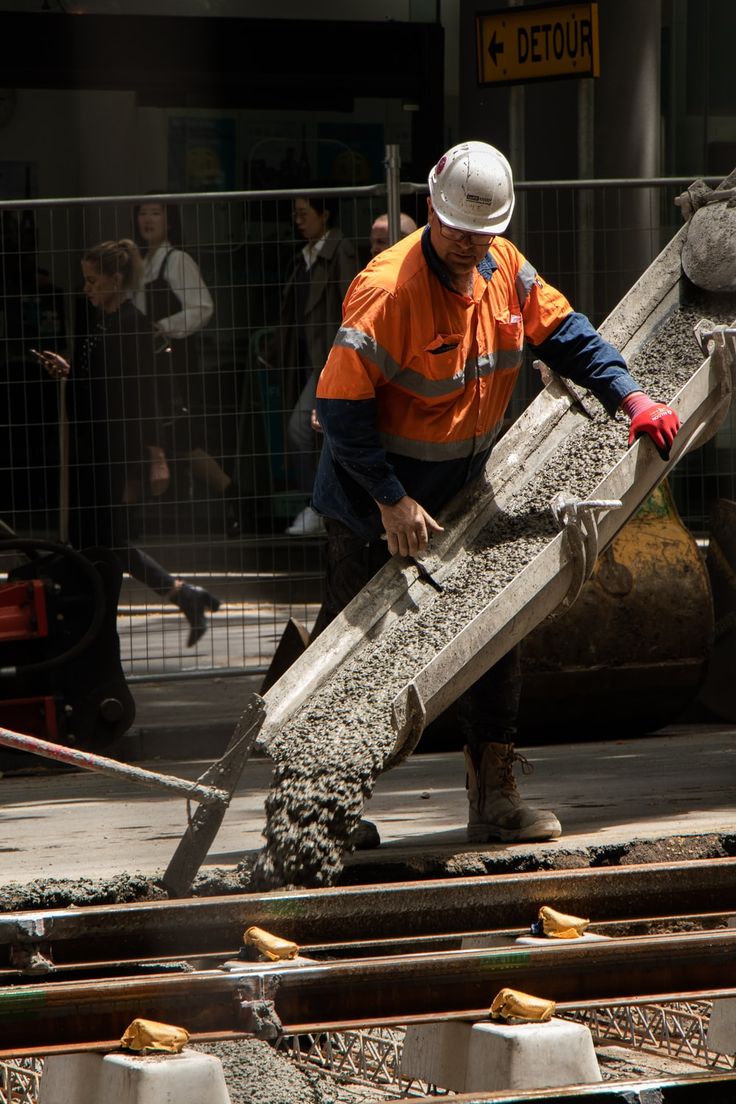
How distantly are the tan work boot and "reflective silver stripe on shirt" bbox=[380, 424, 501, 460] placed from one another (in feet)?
3.43

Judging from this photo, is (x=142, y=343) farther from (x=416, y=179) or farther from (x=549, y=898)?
(x=549, y=898)

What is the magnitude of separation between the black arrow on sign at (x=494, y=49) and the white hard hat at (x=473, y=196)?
413 centimetres

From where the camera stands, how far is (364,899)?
15.2ft

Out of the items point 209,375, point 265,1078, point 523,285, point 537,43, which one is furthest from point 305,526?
point 265,1078

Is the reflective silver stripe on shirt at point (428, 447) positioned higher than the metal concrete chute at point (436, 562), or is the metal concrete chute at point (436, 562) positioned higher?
the reflective silver stripe on shirt at point (428, 447)

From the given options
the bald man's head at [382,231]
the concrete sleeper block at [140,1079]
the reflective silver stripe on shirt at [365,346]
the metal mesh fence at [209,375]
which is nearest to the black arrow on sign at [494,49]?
the metal mesh fence at [209,375]

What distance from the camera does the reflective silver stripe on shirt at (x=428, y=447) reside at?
536 cm

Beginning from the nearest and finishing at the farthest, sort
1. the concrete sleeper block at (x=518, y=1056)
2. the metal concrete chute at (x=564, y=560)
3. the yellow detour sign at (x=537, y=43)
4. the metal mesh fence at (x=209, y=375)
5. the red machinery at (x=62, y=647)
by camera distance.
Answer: the concrete sleeper block at (x=518, y=1056) → the metal concrete chute at (x=564, y=560) → the red machinery at (x=62, y=647) → the metal mesh fence at (x=209, y=375) → the yellow detour sign at (x=537, y=43)

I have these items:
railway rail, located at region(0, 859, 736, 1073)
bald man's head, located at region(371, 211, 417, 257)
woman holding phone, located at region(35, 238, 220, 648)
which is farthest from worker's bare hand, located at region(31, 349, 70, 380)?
railway rail, located at region(0, 859, 736, 1073)

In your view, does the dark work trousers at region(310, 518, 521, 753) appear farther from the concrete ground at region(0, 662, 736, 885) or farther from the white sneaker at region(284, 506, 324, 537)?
the white sneaker at region(284, 506, 324, 537)

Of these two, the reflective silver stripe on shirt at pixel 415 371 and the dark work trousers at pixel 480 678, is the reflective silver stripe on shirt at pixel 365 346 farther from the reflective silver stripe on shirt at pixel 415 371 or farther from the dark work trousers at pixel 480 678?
the dark work trousers at pixel 480 678

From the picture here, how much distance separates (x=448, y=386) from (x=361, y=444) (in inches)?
14.0

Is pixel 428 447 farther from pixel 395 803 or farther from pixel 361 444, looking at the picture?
pixel 395 803

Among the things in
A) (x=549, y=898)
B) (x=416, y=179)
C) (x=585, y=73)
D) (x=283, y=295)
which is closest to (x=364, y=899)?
(x=549, y=898)
